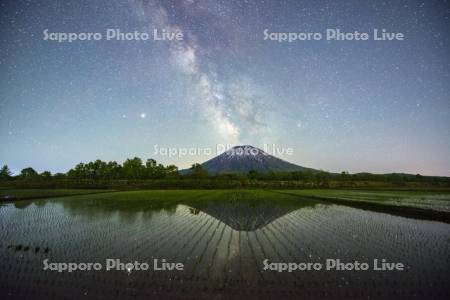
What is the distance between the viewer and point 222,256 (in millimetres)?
11492

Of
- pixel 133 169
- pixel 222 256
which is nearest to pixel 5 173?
pixel 133 169

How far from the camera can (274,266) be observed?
10.3m

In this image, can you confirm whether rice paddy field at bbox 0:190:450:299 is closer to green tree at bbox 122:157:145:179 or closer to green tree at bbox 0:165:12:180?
green tree at bbox 122:157:145:179

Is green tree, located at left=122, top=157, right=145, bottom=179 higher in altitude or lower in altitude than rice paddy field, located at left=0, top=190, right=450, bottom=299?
higher

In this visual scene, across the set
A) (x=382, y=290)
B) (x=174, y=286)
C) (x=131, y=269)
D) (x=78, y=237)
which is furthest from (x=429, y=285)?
(x=78, y=237)

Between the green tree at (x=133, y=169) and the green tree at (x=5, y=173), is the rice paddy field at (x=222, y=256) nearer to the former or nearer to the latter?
the green tree at (x=133, y=169)

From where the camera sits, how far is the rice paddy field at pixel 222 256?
27.1ft

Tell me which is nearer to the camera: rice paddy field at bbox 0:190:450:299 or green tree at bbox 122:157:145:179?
rice paddy field at bbox 0:190:450:299

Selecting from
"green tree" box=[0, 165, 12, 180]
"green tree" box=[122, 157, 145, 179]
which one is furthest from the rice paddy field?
"green tree" box=[0, 165, 12, 180]

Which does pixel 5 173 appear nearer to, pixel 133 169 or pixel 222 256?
pixel 133 169

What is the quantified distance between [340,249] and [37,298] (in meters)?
13.8

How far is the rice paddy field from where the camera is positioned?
8.27 meters

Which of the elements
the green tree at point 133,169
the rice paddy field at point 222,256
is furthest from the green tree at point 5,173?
the rice paddy field at point 222,256

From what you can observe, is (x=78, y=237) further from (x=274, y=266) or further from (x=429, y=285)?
(x=429, y=285)
